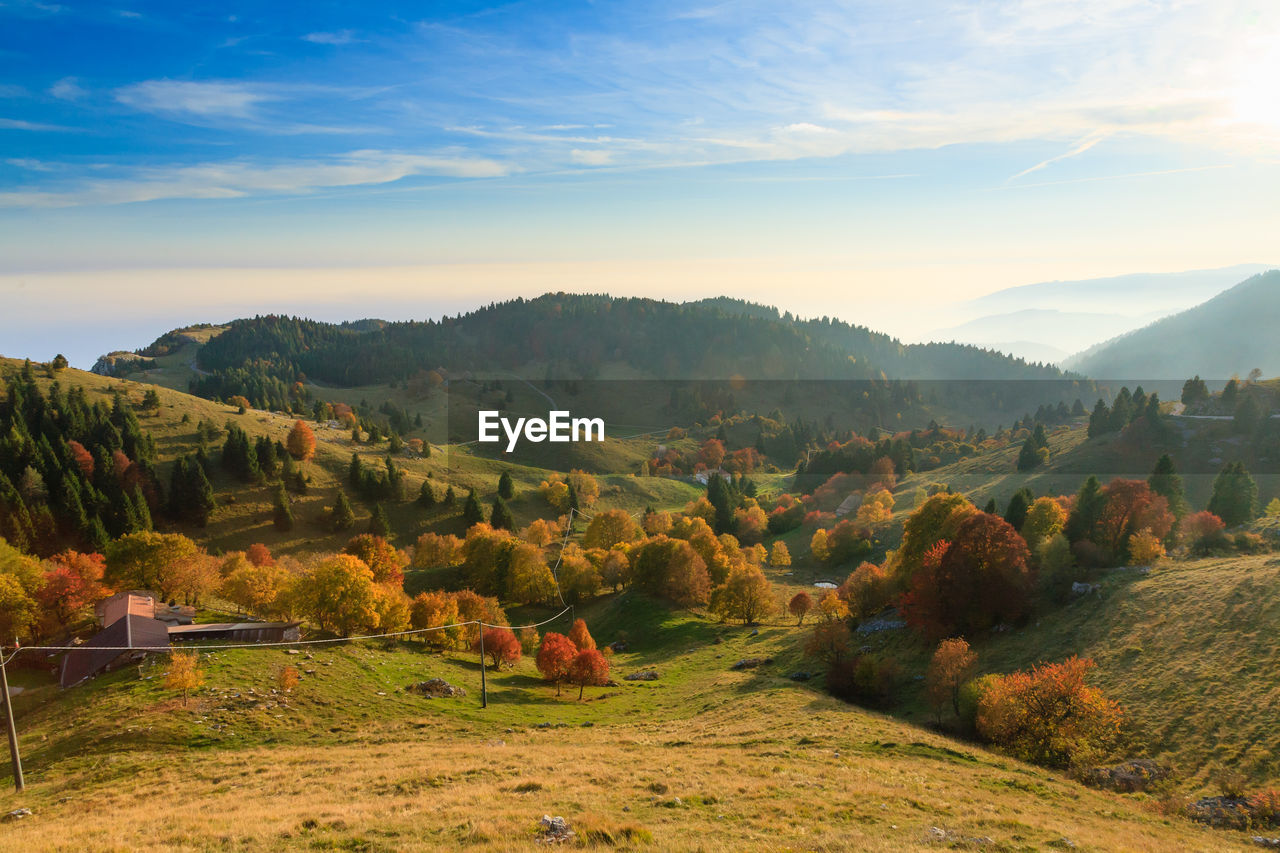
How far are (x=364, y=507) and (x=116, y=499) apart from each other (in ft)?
152

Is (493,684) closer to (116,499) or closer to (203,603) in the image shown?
(203,603)

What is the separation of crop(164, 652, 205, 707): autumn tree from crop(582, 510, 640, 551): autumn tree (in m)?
83.8

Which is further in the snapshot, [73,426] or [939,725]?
[73,426]

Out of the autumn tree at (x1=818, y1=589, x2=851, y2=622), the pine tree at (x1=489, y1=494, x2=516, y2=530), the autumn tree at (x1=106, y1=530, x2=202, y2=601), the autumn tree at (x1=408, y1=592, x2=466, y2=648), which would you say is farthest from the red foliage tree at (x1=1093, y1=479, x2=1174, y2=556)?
the pine tree at (x1=489, y1=494, x2=516, y2=530)

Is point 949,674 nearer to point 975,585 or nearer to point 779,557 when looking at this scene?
point 975,585

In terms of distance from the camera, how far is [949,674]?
164ft

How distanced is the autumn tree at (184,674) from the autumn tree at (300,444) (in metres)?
117

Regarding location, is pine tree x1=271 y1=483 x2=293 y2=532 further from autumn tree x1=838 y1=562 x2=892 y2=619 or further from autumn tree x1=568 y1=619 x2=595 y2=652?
autumn tree x1=838 y1=562 x2=892 y2=619

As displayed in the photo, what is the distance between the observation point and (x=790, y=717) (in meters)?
49.8

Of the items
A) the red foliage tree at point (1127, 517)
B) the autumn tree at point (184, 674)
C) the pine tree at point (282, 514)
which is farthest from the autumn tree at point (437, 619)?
the red foliage tree at point (1127, 517)

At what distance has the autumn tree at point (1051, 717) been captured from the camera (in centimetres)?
4228

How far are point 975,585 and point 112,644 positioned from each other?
8195 centimetres

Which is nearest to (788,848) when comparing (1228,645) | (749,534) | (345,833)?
(345,833)

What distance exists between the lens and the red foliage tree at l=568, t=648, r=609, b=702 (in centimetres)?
6525
